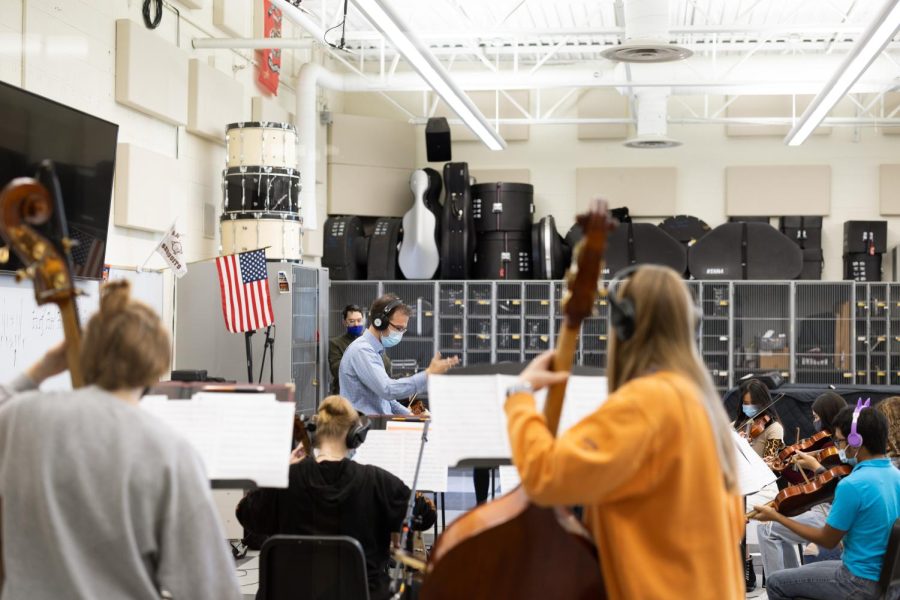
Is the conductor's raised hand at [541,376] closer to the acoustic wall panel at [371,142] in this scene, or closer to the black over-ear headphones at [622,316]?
the black over-ear headphones at [622,316]

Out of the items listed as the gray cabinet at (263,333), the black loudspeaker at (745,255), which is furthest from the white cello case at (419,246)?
the black loudspeaker at (745,255)

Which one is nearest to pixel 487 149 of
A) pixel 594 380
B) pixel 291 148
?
pixel 291 148

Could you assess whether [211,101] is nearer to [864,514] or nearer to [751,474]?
[751,474]

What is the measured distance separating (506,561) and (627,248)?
10745 millimetres

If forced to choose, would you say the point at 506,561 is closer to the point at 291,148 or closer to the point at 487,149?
the point at 291,148

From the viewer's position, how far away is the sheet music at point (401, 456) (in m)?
4.49

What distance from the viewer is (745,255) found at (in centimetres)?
1293

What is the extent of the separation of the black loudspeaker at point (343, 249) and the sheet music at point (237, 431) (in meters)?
9.86

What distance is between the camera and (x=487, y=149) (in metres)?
14.9

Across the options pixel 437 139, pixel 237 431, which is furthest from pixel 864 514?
pixel 437 139

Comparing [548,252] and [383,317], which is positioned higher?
[548,252]

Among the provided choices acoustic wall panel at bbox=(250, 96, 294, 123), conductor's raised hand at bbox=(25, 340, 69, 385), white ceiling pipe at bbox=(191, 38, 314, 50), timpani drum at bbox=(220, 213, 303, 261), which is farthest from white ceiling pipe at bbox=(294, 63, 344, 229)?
conductor's raised hand at bbox=(25, 340, 69, 385)

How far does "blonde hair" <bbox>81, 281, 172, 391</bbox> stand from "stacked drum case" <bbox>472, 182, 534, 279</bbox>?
10798 millimetres

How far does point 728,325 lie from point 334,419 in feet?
31.5
